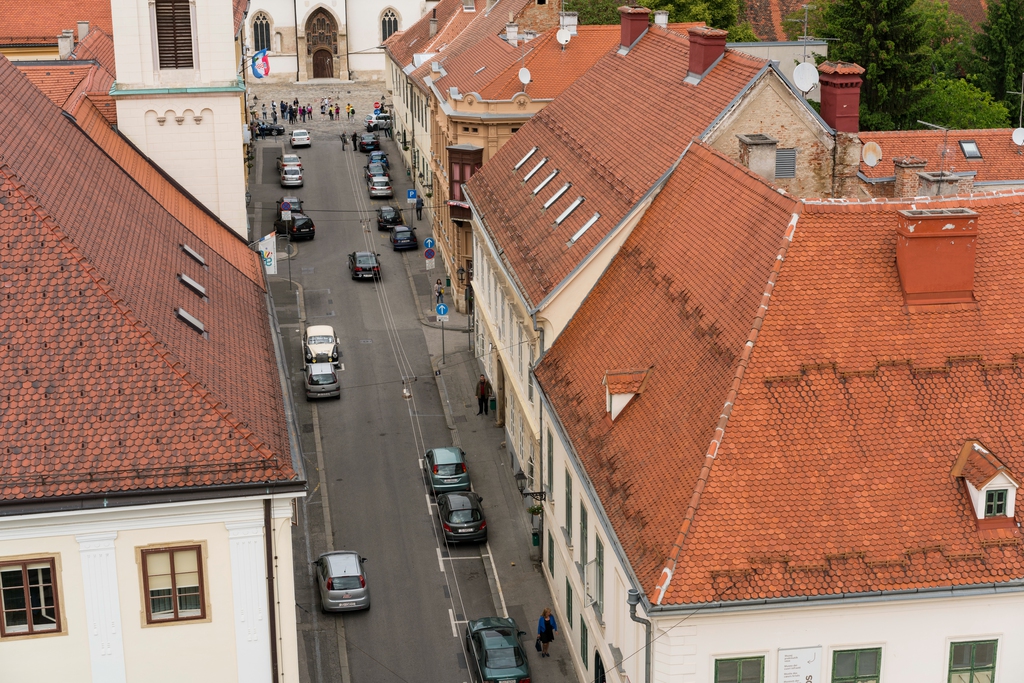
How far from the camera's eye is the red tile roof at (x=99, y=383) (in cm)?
2873

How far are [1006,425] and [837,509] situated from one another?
4.92 m

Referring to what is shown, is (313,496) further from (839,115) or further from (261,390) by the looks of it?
(839,115)

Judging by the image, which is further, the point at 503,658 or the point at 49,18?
the point at 49,18

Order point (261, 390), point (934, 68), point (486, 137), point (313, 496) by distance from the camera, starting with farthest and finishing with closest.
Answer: point (934, 68)
point (486, 137)
point (313, 496)
point (261, 390)

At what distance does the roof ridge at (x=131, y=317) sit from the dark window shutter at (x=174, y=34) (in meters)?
22.7

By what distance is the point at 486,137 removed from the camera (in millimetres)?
71125

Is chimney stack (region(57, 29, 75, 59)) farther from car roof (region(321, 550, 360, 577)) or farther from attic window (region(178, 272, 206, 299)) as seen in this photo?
car roof (region(321, 550, 360, 577))

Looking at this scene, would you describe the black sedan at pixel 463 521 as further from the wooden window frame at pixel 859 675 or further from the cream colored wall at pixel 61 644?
the wooden window frame at pixel 859 675

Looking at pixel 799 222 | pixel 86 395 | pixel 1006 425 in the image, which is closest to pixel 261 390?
pixel 86 395

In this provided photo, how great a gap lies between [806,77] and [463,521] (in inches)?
764

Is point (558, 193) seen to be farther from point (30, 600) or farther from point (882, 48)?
point (882, 48)

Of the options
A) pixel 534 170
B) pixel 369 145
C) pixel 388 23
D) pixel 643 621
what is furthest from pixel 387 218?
pixel 388 23

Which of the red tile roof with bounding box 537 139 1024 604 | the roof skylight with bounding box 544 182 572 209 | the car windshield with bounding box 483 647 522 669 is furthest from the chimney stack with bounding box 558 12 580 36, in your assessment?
the car windshield with bounding box 483 647 522 669

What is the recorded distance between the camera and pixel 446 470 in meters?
52.8
